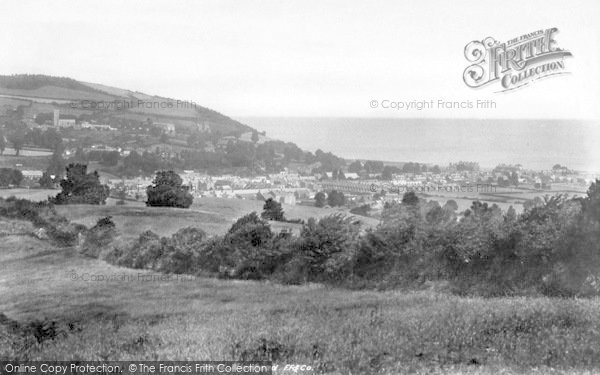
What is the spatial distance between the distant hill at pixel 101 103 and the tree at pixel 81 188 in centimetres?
155

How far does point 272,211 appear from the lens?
1305 cm

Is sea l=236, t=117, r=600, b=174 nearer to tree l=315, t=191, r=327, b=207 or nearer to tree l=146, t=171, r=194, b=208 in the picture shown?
tree l=315, t=191, r=327, b=207

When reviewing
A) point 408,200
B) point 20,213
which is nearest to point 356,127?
point 408,200

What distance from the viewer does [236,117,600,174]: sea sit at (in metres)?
11.7

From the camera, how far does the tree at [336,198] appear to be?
12.4 m

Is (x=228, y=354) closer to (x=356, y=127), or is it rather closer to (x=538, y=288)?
(x=538, y=288)

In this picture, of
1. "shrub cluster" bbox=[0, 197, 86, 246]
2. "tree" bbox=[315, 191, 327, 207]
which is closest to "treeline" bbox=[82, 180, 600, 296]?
"shrub cluster" bbox=[0, 197, 86, 246]

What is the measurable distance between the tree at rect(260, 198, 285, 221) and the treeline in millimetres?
729

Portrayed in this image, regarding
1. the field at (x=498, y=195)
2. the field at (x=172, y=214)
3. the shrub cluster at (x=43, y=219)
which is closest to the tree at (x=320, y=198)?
the field at (x=172, y=214)

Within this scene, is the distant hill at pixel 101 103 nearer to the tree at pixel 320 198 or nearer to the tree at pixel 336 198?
the tree at pixel 320 198

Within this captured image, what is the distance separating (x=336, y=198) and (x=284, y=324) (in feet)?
16.8

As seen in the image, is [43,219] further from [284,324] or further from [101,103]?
[284,324]

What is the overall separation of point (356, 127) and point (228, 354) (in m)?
6.64

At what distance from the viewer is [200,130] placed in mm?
13336
